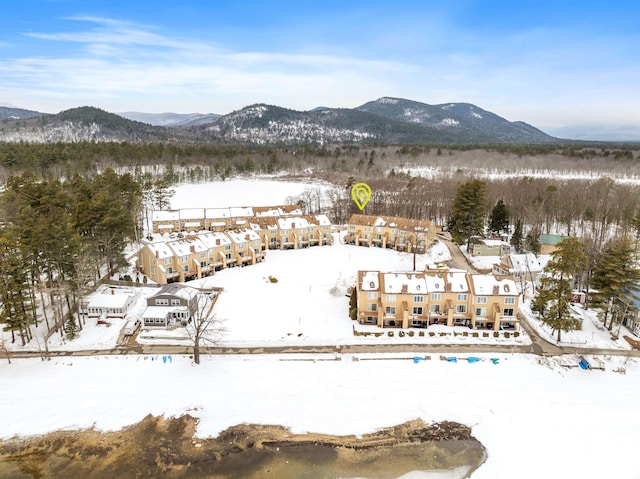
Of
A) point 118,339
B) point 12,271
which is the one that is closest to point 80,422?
point 118,339

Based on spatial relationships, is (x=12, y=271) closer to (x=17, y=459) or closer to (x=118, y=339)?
(x=118, y=339)

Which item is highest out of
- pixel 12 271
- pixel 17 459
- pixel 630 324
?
pixel 12 271

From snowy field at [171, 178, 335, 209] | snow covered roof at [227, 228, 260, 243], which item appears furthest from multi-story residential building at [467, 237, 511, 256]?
snowy field at [171, 178, 335, 209]

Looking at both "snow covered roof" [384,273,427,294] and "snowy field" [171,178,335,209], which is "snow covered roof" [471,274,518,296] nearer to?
"snow covered roof" [384,273,427,294]

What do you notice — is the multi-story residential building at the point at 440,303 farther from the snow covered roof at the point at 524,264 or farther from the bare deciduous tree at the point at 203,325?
the snow covered roof at the point at 524,264

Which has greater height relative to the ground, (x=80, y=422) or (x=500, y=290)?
(x=500, y=290)

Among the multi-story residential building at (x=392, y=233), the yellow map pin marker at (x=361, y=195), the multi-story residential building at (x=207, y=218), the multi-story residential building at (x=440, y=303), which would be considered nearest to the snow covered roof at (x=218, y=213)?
the multi-story residential building at (x=207, y=218)
